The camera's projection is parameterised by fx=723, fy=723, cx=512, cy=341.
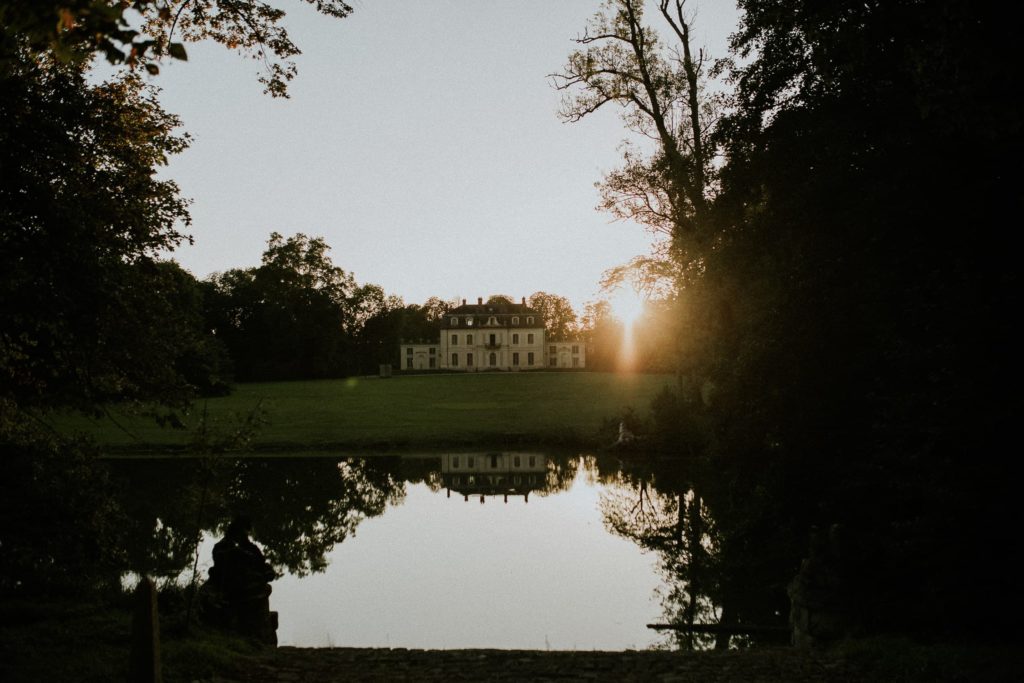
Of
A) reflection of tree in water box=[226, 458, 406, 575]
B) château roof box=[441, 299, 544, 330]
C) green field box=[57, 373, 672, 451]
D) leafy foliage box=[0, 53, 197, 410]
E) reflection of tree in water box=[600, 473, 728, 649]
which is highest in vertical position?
château roof box=[441, 299, 544, 330]

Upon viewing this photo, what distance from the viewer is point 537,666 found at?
5.87 metres

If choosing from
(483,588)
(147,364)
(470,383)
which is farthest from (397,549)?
(470,383)

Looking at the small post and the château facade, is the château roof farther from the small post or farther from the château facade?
the small post

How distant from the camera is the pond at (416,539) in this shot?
8086mm

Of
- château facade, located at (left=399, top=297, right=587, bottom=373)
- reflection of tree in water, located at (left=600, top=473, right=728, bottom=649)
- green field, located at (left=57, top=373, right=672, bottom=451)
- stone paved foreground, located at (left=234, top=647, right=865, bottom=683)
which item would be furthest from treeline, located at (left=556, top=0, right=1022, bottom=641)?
château facade, located at (left=399, top=297, right=587, bottom=373)

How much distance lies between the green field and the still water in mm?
1928

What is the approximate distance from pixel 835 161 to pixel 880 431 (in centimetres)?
338

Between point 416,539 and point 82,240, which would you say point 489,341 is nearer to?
point 416,539

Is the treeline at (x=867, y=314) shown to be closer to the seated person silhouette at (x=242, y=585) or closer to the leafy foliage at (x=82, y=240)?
the seated person silhouette at (x=242, y=585)

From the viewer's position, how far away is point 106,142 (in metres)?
7.23

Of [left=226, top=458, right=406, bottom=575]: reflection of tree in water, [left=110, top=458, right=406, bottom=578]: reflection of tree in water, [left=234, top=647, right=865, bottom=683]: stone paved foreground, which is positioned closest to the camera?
[left=234, top=647, right=865, bottom=683]: stone paved foreground

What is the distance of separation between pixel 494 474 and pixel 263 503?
6314mm

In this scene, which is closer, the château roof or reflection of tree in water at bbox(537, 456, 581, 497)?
reflection of tree in water at bbox(537, 456, 581, 497)

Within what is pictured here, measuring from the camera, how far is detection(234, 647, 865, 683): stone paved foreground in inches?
216
